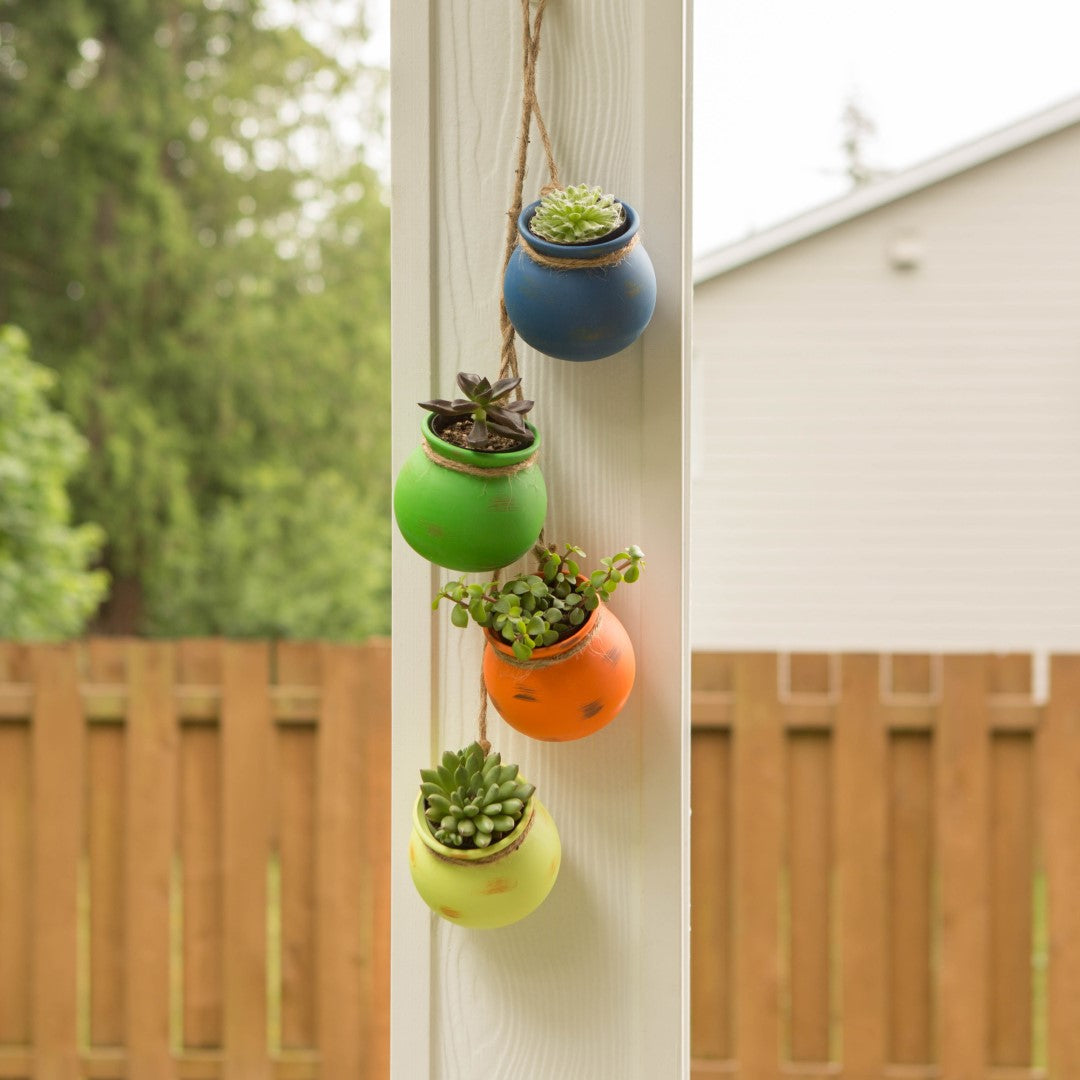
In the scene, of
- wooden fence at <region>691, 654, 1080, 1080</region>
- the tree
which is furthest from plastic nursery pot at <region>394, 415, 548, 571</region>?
wooden fence at <region>691, 654, 1080, 1080</region>

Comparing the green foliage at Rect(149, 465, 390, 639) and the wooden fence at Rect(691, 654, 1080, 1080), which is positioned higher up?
the green foliage at Rect(149, 465, 390, 639)

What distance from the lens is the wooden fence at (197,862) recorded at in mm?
1365

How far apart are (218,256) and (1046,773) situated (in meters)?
4.00

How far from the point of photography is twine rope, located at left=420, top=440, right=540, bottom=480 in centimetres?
41

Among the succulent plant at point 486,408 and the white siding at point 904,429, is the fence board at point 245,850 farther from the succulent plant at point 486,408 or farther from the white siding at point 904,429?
the succulent plant at point 486,408

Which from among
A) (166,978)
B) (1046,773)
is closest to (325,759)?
(166,978)

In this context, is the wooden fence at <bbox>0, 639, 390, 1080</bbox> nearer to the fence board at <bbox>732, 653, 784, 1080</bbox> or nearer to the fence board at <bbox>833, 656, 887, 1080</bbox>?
the fence board at <bbox>732, 653, 784, 1080</bbox>

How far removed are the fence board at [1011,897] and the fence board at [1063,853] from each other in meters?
0.03

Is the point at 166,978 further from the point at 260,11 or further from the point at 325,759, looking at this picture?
the point at 260,11

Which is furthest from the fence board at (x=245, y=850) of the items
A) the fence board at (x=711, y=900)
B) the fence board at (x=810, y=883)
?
the fence board at (x=810, y=883)

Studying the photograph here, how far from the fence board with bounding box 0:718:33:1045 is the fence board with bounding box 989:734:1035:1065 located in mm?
1406

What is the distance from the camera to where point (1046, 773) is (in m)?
1.26

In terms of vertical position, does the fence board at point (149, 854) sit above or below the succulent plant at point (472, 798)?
below

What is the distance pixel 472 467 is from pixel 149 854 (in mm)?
1224
